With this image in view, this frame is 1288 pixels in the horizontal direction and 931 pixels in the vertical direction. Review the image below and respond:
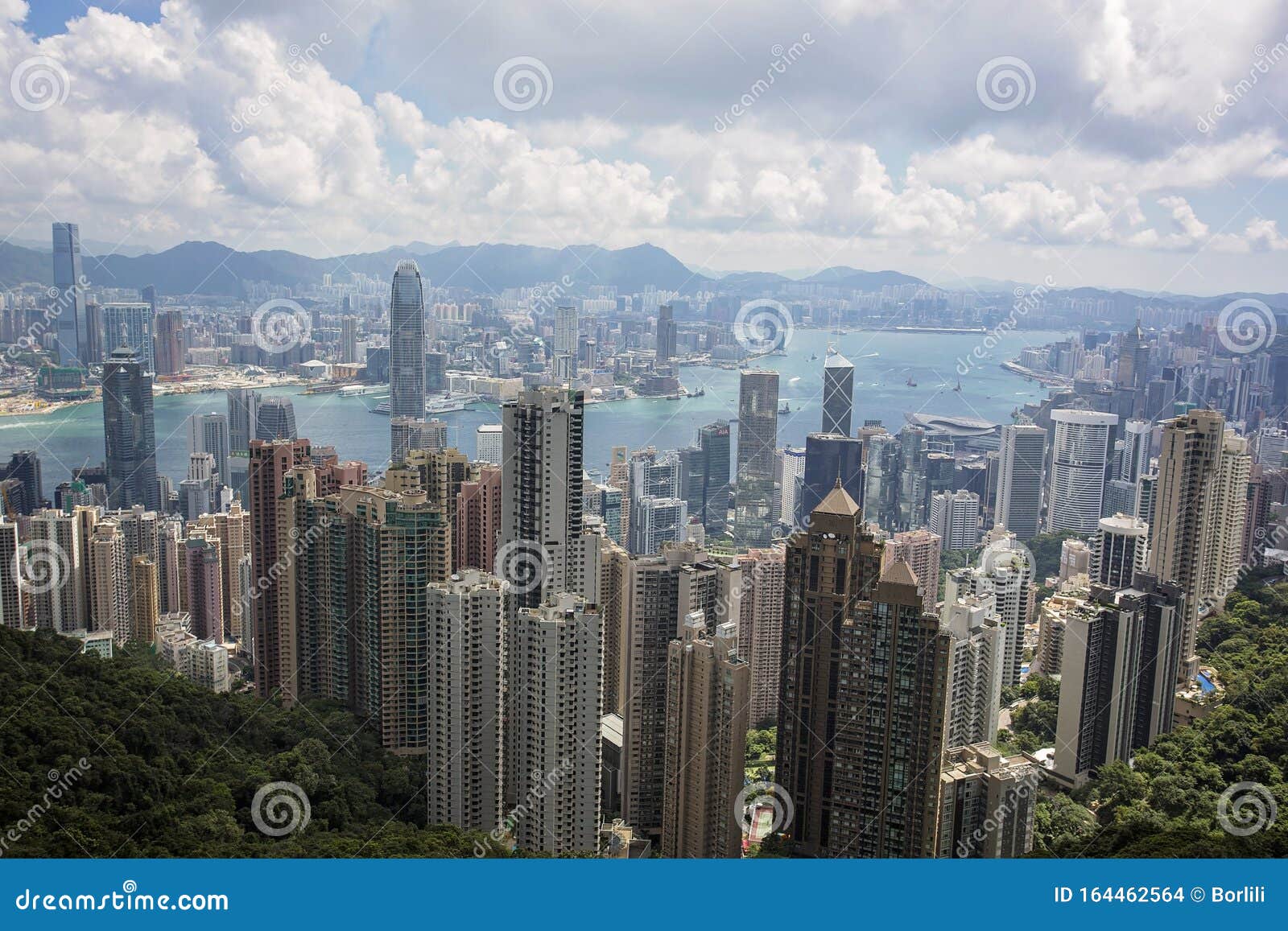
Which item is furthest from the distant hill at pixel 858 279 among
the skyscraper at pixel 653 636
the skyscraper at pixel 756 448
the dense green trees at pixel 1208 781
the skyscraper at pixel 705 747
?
the dense green trees at pixel 1208 781

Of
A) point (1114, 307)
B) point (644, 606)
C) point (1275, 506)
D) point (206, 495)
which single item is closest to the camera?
point (644, 606)

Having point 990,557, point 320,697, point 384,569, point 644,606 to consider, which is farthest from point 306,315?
point 990,557

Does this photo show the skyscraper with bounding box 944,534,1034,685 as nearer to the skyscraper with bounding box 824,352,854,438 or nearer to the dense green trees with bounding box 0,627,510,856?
the skyscraper with bounding box 824,352,854,438

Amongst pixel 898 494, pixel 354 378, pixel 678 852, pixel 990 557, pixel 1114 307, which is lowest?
pixel 678 852

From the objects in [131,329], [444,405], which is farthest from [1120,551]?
[131,329]

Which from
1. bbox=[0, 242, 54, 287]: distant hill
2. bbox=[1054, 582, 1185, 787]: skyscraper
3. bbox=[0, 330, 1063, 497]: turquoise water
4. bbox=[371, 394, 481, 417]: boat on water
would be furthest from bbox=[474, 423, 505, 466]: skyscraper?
bbox=[1054, 582, 1185, 787]: skyscraper

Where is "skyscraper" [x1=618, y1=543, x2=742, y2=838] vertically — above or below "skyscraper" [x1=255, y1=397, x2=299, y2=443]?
below

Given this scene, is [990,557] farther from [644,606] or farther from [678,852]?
[678,852]
